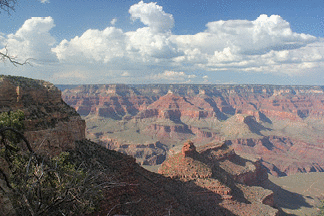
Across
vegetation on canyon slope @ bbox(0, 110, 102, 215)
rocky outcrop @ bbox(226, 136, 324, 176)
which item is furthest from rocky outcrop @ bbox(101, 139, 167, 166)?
vegetation on canyon slope @ bbox(0, 110, 102, 215)

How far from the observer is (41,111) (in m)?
21.4

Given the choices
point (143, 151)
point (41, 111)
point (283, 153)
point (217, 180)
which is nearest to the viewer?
point (41, 111)

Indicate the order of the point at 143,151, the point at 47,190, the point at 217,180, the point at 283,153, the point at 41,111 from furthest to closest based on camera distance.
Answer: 1. the point at 283,153
2. the point at 143,151
3. the point at 217,180
4. the point at 41,111
5. the point at 47,190

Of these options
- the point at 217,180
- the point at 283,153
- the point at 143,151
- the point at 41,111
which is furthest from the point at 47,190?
the point at 283,153

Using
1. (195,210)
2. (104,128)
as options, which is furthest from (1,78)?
(104,128)

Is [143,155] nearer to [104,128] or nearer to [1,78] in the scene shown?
[104,128]

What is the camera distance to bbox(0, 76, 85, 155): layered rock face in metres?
19.3

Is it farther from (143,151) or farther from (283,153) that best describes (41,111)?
(283,153)

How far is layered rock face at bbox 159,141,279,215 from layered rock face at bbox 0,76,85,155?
2524cm

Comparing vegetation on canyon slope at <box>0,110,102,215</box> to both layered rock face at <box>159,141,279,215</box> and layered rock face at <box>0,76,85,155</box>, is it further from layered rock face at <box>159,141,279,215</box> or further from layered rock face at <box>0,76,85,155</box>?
layered rock face at <box>159,141,279,215</box>

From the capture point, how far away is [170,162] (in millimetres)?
47844

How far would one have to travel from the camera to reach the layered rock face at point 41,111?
19328 mm

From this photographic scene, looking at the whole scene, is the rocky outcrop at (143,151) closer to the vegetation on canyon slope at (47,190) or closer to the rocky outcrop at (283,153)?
the rocky outcrop at (283,153)

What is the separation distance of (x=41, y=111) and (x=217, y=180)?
34.0 m
